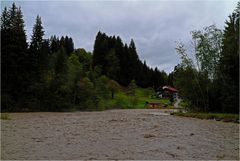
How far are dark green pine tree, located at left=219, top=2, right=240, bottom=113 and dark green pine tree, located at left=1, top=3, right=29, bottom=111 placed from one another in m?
25.8

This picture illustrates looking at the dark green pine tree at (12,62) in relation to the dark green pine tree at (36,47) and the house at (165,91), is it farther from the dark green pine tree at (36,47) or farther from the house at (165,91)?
the house at (165,91)

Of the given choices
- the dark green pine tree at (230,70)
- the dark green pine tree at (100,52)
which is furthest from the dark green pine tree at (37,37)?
the dark green pine tree at (100,52)

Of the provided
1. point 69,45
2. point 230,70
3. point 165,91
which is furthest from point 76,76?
point 69,45

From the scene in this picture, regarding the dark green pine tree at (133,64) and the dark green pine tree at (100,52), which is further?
the dark green pine tree at (133,64)

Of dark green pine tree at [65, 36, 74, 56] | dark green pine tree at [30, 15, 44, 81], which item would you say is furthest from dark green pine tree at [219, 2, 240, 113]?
dark green pine tree at [65, 36, 74, 56]

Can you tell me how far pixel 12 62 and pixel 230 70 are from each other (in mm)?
27172

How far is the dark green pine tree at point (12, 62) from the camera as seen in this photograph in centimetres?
4044

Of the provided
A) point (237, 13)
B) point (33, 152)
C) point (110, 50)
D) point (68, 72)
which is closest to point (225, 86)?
point (237, 13)

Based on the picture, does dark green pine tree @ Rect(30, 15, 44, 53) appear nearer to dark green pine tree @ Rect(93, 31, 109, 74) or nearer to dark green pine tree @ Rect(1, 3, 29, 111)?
dark green pine tree @ Rect(1, 3, 29, 111)

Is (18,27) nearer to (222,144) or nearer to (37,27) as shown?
(37,27)

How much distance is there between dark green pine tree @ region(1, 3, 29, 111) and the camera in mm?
40438

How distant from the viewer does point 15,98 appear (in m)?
41.4

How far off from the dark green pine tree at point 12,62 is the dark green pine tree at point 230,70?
84.6ft

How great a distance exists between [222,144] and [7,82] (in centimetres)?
3465
